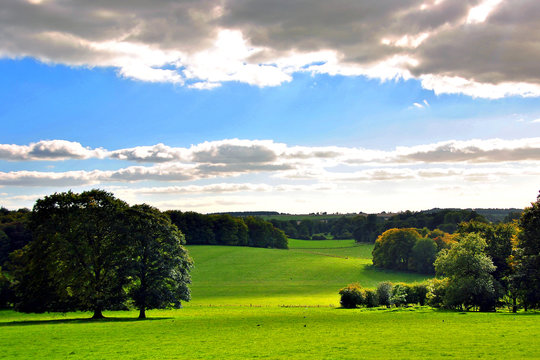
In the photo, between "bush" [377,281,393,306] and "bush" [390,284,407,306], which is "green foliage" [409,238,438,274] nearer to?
"bush" [390,284,407,306]

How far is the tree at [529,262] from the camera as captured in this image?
49.8m

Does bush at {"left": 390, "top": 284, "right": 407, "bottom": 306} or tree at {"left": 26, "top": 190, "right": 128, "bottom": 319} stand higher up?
tree at {"left": 26, "top": 190, "right": 128, "bottom": 319}

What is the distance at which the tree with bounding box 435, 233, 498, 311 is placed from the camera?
52.7 meters

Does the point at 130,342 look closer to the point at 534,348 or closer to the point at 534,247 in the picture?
the point at 534,348

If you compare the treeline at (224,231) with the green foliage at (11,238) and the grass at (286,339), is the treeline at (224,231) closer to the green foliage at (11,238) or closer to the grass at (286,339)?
the green foliage at (11,238)

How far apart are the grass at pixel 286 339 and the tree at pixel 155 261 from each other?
584cm

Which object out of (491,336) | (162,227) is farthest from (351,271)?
(491,336)

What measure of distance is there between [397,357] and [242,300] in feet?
176

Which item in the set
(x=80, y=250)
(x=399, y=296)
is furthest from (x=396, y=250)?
(x=80, y=250)

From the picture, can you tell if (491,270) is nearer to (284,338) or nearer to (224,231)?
(284,338)

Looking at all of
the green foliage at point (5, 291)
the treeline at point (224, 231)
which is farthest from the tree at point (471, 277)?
the treeline at point (224, 231)

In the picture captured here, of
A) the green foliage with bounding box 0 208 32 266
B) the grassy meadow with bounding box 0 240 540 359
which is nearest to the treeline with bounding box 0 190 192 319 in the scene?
the grassy meadow with bounding box 0 240 540 359

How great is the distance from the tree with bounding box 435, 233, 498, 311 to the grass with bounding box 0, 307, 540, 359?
9.11 m

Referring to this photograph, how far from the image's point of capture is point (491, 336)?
30.1 metres
